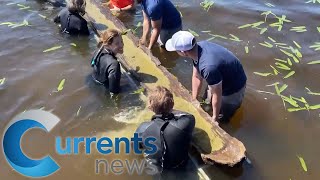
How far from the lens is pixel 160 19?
920 cm

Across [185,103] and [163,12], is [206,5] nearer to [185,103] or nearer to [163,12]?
[163,12]

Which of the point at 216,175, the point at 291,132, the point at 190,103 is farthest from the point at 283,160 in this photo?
the point at 190,103

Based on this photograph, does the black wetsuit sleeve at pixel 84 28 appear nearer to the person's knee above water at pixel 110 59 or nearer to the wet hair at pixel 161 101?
the person's knee above water at pixel 110 59

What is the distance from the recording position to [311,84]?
9180mm

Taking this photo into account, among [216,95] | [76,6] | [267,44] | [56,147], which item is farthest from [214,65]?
[76,6]

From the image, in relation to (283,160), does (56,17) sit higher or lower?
higher

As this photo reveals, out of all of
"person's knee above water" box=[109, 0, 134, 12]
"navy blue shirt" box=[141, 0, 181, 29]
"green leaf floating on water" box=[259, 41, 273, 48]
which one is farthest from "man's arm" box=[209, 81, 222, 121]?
"person's knee above water" box=[109, 0, 134, 12]

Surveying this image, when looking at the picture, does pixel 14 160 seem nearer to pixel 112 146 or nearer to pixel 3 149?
pixel 3 149

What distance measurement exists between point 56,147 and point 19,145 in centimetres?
68

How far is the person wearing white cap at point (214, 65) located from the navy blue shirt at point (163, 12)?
2.29 metres

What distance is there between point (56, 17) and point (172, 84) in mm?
4630

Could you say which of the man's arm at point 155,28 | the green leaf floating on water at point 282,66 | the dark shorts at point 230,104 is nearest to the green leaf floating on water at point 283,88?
the green leaf floating on water at point 282,66

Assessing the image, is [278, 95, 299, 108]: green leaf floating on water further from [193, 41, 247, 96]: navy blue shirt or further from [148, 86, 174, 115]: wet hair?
[148, 86, 174, 115]: wet hair

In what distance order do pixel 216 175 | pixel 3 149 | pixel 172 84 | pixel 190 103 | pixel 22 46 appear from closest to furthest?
pixel 216 175, pixel 3 149, pixel 190 103, pixel 172 84, pixel 22 46
